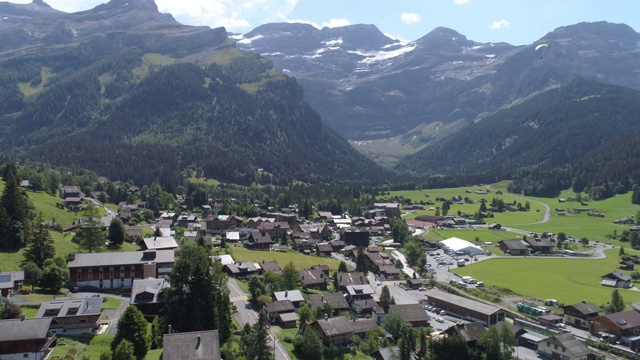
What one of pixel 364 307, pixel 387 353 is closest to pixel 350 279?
pixel 364 307

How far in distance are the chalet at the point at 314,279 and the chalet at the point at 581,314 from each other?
120 feet

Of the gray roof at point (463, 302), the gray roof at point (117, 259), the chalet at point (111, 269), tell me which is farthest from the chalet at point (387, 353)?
the gray roof at point (117, 259)

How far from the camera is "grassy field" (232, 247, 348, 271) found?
101m

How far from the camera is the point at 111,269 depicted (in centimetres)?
7244

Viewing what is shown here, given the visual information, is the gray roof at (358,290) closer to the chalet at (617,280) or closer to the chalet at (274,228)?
the chalet at (617,280)

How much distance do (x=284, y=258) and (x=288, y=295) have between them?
35.0 m

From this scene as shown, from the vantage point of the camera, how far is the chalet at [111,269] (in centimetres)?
7056

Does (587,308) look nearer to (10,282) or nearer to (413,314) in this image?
(413,314)

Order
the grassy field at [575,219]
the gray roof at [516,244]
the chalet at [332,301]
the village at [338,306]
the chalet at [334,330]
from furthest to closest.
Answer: the grassy field at [575,219], the gray roof at [516,244], the chalet at [332,301], the chalet at [334,330], the village at [338,306]

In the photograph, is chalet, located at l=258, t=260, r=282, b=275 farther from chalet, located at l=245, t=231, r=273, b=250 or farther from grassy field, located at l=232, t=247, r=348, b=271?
chalet, located at l=245, t=231, r=273, b=250

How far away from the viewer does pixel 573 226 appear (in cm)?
15662

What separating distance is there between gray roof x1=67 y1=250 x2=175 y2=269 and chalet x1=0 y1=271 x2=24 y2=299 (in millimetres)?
10150

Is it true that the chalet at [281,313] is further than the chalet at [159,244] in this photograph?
No

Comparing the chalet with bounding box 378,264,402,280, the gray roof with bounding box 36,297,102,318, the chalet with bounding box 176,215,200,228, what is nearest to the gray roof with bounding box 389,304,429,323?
the chalet with bounding box 378,264,402,280
